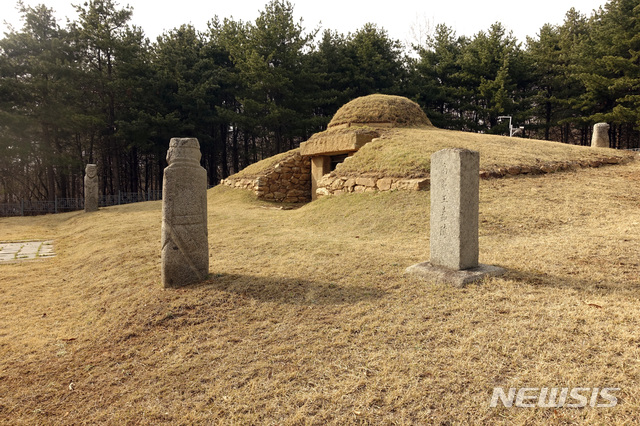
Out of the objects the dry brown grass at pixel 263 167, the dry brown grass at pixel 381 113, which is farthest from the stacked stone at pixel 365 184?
the dry brown grass at pixel 263 167

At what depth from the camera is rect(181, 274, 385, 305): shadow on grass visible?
13.6 ft

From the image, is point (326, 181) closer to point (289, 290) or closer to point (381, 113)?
point (381, 113)

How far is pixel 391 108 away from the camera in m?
15.3

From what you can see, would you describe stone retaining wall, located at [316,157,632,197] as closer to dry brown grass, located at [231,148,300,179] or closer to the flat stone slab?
dry brown grass, located at [231,148,300,179]

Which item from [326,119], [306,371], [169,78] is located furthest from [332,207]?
[169,78]

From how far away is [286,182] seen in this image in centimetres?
1555

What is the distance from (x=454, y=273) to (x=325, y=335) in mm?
1848

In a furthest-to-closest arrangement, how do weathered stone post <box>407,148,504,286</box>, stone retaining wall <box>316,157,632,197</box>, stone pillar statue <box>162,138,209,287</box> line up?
stone retaining wall <box>316,157,632,197</box>
stone pillar statue <box>162,138,209,287</box>
weathered stone post <box>407,148,504,286</box>

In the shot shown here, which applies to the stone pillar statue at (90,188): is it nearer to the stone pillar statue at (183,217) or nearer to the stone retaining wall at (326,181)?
the stone retaining wall at (326,181)

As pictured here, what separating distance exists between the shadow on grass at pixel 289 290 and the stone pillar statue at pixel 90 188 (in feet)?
41.6

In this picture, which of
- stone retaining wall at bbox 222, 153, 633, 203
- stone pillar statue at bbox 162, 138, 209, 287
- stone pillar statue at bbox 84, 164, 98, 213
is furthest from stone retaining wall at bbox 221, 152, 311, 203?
stone pillar statue at bbox 162, 138, 209, 287

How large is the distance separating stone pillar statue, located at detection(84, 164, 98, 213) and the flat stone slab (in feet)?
47.7

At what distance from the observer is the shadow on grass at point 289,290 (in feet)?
13.6

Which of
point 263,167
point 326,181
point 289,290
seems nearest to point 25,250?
point 289,290
